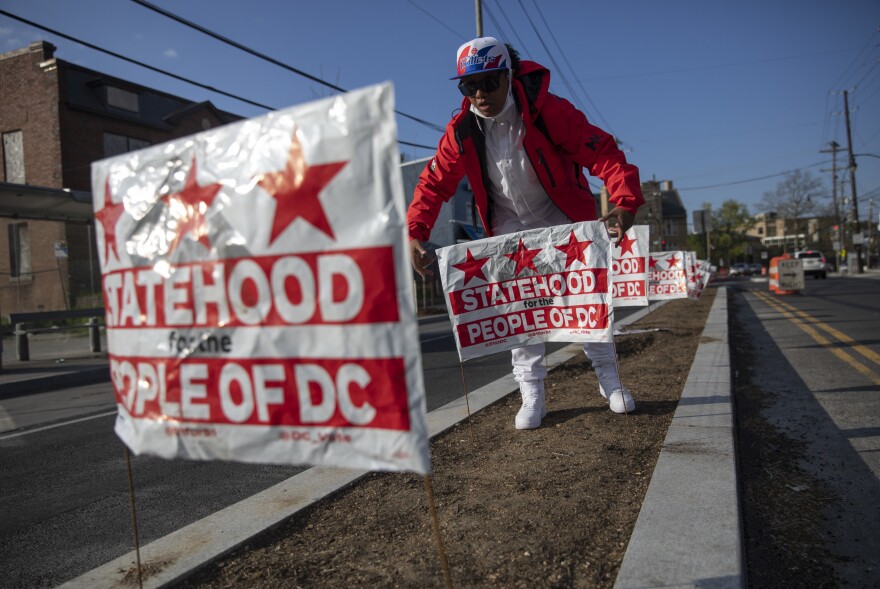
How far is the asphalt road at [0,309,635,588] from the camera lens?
266cm

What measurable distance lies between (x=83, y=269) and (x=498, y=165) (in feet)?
77.9

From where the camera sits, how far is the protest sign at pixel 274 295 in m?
1.55

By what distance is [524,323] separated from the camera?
3744 mm

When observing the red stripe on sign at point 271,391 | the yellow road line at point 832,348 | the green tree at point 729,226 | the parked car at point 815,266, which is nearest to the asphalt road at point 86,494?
the red stripe on sign at point 271,391

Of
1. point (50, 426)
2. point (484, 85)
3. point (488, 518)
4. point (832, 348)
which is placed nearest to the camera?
point (488, 518)

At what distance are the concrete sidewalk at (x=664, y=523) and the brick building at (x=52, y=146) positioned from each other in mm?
22760

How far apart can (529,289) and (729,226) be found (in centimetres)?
9185

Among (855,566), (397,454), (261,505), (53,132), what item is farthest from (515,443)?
(53,132)

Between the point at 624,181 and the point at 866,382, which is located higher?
the point at 624,181

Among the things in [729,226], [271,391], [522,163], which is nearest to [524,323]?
[522,163]

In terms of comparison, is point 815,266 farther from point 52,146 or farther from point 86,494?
point 86,494

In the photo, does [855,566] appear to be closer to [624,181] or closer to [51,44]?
[624,181]

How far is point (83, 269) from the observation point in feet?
76.5

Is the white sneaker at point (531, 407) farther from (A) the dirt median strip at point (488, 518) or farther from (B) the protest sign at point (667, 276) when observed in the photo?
(B) the protest sign at point (667, 276)
